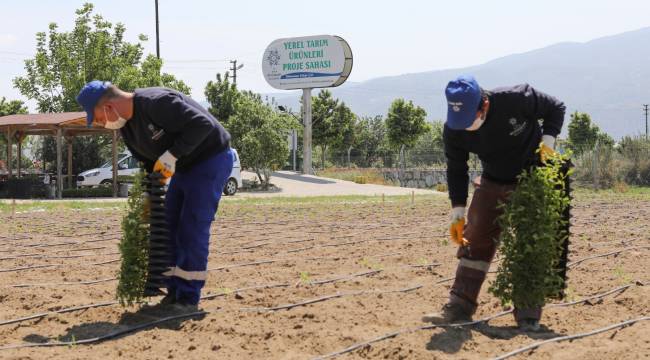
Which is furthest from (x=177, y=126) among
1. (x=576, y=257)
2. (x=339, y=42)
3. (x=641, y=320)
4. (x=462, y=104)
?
(x=339, y=42)

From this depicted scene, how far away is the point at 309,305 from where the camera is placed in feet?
16.4

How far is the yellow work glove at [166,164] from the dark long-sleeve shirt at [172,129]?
0.10ft

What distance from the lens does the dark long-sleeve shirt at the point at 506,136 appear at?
433 centimetres

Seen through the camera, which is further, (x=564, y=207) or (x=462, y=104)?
(x=564, y=207)

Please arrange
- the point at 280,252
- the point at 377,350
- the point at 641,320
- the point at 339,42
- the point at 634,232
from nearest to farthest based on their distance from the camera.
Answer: the point at 377,350 < the point at 641,320 < the point at 280,252 < the point at 634,232 < the point at 339,42

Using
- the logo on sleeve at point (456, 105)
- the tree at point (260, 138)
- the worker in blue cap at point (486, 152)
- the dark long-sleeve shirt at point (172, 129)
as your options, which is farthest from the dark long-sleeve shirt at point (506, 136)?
the tree at point (260, 138)

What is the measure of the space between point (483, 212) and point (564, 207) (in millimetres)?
483

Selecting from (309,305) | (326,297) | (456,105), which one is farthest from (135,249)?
(456,105)

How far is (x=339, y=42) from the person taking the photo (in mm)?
33031

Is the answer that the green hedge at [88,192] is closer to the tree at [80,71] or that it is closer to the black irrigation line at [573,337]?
the tree at [80,71]

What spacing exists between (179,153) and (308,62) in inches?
1169

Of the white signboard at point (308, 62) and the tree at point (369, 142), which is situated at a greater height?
the white signboard at point (308, 62)

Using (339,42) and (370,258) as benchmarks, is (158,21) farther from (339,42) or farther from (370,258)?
(370,258)

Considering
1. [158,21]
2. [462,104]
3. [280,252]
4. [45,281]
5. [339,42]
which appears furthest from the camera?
[158,21]
